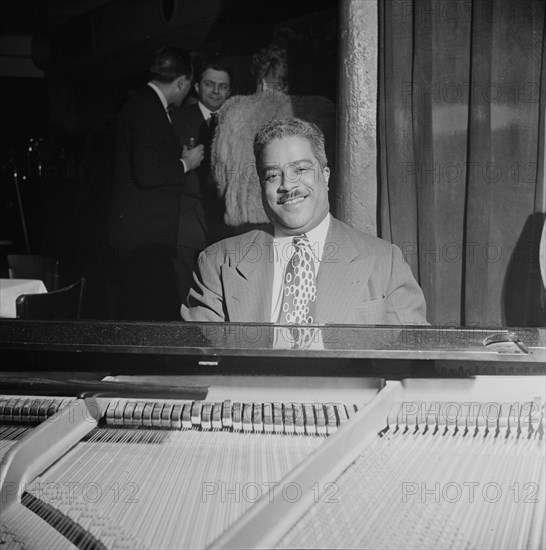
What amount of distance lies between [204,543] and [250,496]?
6.5 inches

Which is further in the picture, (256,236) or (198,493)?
(256,236)

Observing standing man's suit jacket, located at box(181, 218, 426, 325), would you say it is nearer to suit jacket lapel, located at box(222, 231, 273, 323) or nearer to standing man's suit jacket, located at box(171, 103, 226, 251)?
suit jacket lapel, located at box(222, 231, 273, 323)

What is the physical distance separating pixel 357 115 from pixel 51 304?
184 cm

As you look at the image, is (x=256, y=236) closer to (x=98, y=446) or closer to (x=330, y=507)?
(x=98, y=446)

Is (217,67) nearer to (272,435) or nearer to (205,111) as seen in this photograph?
(205,111)

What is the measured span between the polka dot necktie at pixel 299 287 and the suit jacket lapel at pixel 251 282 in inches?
4.7

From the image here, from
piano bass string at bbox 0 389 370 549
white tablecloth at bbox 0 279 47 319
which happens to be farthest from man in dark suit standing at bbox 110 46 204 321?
piano bass string at bbox 0 389 370 549

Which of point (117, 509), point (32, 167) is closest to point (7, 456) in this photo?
point (117, 509)

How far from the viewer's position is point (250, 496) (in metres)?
1.22

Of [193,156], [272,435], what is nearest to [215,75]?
[193,156]

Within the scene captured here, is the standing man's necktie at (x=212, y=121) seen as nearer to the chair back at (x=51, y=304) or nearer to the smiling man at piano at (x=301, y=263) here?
the smiling man at piano at (x=301, y=263)

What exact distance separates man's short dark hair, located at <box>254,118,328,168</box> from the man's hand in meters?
0.60

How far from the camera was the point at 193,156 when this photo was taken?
4199 millimetres

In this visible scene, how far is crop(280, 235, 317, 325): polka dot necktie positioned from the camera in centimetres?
339
